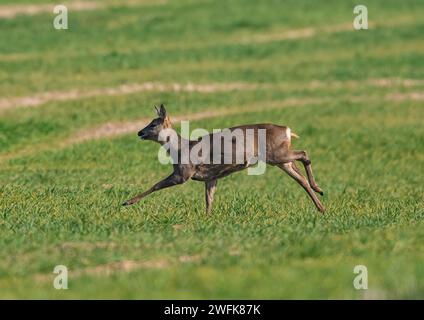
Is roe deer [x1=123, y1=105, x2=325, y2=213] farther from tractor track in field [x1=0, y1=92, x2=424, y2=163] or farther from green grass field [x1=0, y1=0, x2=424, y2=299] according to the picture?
tractor track in field [x1=0, y1=92, x2=424, y2=163]

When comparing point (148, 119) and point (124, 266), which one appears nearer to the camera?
point (124, 266)

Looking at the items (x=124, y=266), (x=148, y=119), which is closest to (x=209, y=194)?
(x=124, y=266)

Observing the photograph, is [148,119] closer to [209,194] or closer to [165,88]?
[165,88]

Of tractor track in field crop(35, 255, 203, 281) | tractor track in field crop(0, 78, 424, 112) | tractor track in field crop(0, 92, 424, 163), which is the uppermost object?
tractor track in field crop(0, 78, 424, 112)

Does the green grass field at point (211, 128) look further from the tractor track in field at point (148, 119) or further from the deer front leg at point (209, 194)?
the deer front leg at point (209, 194)

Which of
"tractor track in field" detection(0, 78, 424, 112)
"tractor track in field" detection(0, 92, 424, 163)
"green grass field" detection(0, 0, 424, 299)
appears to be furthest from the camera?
"tractor track in field" detection(0, 78, 424, 112)

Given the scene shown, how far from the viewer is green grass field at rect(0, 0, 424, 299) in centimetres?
1388

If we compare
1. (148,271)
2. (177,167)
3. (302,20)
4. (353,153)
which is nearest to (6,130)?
(353,153)

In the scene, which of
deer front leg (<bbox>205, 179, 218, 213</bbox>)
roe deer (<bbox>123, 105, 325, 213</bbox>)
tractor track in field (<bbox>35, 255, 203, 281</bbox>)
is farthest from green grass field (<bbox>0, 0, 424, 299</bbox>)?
roe deer (<bbox>123, 105, 325, 213</bbox>)

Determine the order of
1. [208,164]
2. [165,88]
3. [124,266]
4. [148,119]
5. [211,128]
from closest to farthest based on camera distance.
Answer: [124,266] → [208,164] → [211,128] → [148,119] → [165,88]

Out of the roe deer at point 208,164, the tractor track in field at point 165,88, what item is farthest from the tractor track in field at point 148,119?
the roe deer at point 208,164

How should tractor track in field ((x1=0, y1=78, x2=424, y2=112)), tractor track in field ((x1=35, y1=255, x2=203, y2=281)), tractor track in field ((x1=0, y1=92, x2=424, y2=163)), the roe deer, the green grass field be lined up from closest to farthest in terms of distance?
tractor track in field ((x1=35, y1=255, x2=203, y2=281)) < the green grass field < the roe deer < tractor track in field ((x1=0, y1=92, x2=424, y2=163)) < tractor track in field ((x1=0, y1=78, x2=424, y2=112))

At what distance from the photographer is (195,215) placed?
18.8m

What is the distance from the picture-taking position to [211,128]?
33.8 metres
